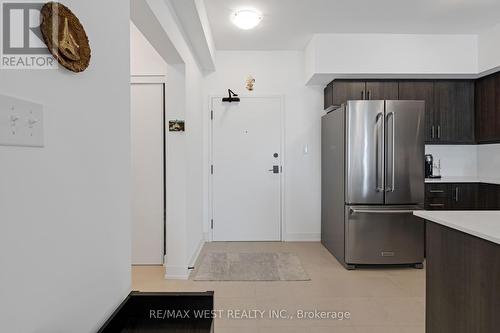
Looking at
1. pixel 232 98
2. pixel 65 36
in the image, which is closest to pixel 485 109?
pixel 232 98

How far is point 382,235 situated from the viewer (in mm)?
3479

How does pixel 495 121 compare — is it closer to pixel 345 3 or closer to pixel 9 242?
pixel 345 3

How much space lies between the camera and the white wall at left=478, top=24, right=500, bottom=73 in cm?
361

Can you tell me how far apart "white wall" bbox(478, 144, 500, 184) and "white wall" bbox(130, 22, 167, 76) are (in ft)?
→ 14.0

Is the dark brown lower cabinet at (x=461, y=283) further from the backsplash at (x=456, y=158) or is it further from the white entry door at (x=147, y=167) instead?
the backsplash at (x=456, y=158)

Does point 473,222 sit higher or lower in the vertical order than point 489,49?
lower

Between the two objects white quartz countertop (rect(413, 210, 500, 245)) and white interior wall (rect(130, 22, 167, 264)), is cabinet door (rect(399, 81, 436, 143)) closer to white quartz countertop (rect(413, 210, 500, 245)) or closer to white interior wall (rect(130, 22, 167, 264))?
white quartz countertop (rect(413, 210, 500, 245))

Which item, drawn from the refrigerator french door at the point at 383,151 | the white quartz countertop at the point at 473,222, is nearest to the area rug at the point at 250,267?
the refrigerator french door at the point at 383,151

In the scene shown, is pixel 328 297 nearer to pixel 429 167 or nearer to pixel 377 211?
pixel 377 211

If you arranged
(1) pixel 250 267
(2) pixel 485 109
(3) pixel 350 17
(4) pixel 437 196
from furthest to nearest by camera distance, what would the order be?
(2) pixel 485 109
(4) pixel 437 196
(1) pixel 250 267
(3) pixel 350 17

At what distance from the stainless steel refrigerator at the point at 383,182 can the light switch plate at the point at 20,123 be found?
308 centimetres

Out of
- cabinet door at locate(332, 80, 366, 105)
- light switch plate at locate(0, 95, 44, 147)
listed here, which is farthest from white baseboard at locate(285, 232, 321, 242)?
light switch plate at locate(0, 95, 44, 147)

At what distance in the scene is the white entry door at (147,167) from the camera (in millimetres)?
3625

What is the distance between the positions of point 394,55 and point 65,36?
12.5ft
